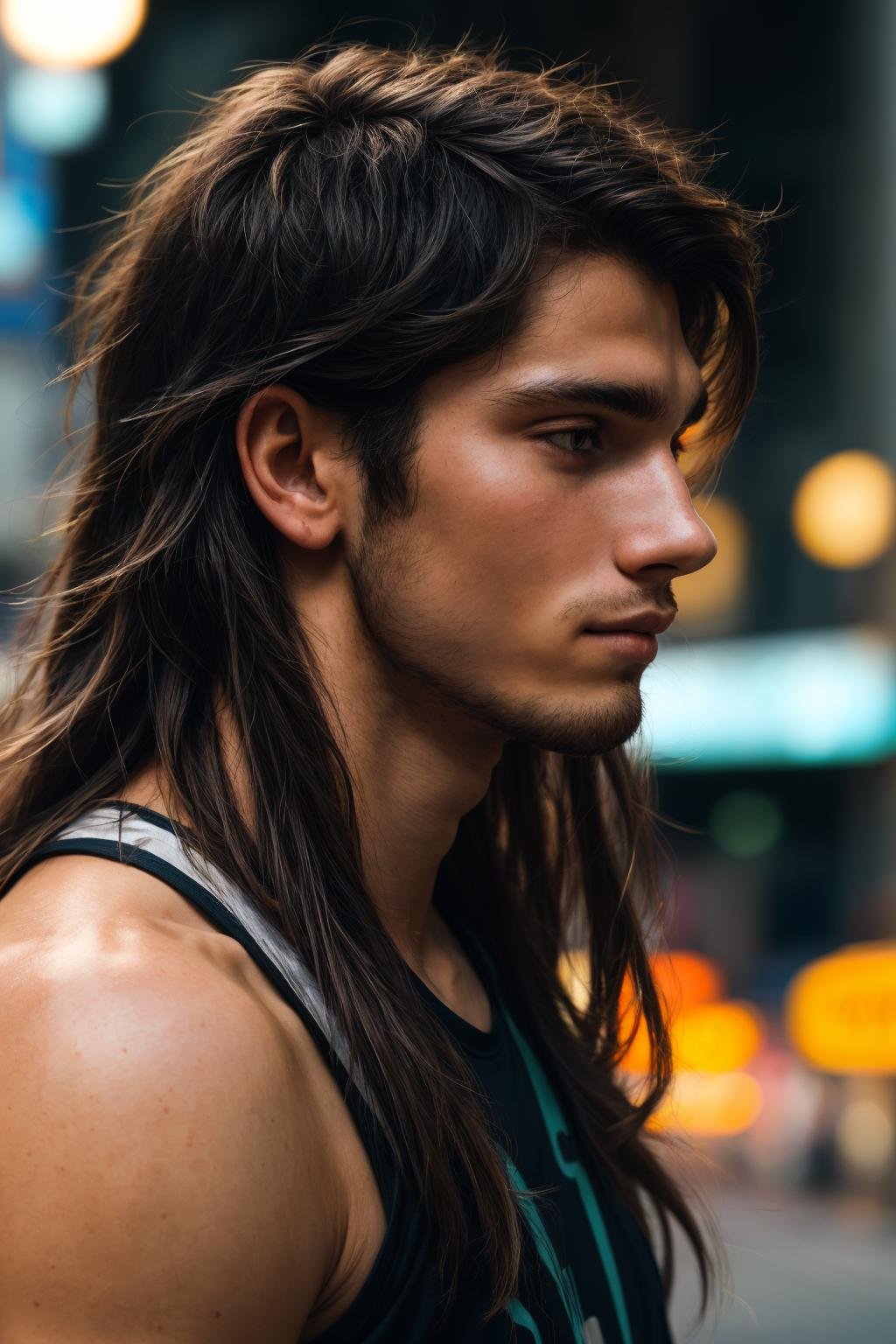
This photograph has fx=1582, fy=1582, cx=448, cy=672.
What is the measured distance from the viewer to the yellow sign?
10.3m

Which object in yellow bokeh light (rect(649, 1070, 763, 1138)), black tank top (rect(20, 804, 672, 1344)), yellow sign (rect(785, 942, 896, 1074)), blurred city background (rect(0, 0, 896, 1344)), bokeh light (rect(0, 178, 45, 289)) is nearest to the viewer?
black tank top (rect(20, 804, 672, 1344))

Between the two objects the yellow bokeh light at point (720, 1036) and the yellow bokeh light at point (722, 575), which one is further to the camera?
the yellow bokeh light at point (722, 575)

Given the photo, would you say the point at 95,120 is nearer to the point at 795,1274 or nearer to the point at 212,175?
the point at 795,1274

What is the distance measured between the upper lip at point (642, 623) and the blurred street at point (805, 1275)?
4490 mm

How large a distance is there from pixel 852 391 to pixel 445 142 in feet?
38.7

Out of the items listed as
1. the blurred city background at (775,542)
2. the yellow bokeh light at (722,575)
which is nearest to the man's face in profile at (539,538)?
the blurred city background at (775,542)

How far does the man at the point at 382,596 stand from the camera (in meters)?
1.86

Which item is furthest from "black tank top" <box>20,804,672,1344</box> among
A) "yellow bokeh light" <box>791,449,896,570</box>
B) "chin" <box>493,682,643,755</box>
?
"yellow bokeh light" <box>791,449,896,570</box>

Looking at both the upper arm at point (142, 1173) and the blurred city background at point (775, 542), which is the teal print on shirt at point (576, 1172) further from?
the blurred city background at point (775, 542)

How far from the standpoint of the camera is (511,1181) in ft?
6.76

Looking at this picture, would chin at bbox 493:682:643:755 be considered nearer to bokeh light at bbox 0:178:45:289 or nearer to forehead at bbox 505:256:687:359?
forehead at bbox 505:256:687:359

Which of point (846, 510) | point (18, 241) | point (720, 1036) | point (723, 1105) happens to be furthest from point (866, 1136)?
point (18, 241)

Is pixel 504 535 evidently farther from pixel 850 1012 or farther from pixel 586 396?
pixel 850 1012

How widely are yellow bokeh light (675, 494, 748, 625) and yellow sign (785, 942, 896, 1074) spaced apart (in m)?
4.89
